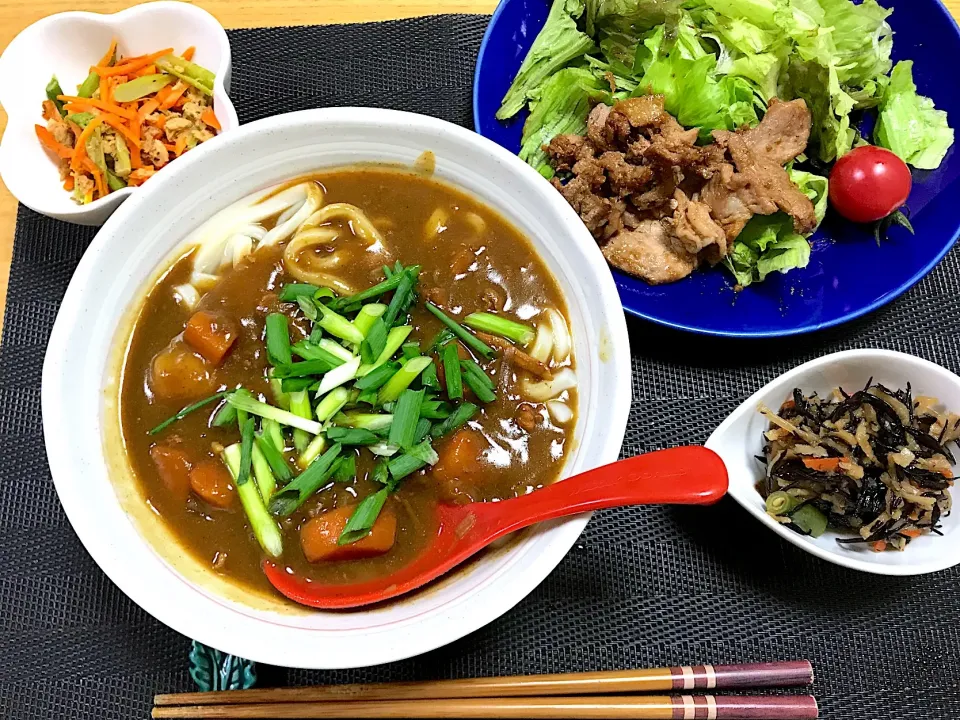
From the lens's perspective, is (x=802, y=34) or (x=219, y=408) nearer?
(x=219, y=408)

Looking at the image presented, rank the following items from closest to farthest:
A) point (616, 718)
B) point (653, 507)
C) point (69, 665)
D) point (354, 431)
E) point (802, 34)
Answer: point (354, 431)
point (616, 718)
point (69, 665)
point (653, 507)
point (802, 34)

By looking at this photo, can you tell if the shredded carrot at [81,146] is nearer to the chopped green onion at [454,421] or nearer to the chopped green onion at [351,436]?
the chopped green onion at [351,436]

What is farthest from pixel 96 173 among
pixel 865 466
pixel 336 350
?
pixel 865 466

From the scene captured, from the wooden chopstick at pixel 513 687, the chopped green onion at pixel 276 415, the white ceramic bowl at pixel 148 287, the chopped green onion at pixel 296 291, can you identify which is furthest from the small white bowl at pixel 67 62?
the wooden chopstick at pixel 513 687

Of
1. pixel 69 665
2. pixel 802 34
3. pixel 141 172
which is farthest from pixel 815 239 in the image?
pixel 69 665

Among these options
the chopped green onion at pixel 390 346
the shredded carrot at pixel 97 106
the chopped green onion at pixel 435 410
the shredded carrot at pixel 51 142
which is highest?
the shredded carrot at pixel 97 106

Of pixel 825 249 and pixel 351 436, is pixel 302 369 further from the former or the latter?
pixel 825 249

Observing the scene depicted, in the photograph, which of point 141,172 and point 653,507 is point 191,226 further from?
point 653,507

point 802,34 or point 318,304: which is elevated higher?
point 802,34

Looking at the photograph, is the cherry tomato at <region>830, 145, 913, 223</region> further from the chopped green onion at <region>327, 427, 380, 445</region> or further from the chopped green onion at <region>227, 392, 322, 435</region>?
the chopped green onion at <region>227, 392, 322, 435</region>
